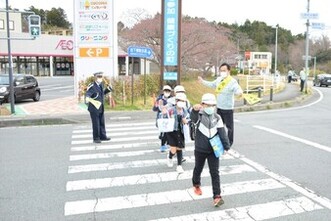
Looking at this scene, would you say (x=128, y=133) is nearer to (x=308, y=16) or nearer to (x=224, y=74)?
(x=224, y=74)

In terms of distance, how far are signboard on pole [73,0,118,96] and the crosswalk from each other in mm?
11060

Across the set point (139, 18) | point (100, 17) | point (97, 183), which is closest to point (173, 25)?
point (100, 17)

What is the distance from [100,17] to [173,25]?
4.92 meters

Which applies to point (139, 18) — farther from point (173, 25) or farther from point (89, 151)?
point (89, 151)

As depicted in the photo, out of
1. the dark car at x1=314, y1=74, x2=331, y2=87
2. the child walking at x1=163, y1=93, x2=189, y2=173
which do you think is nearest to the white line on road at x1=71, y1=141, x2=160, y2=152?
the child walking at x1=163, y1=93, x2=189, y2=173

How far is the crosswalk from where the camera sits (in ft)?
15.6

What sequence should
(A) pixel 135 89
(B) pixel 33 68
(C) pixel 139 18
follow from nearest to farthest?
(A) pixel 135 89
(C) pixel 139 18
(B) pixel 33 68

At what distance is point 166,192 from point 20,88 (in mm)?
14788

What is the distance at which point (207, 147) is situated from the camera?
5027 mm

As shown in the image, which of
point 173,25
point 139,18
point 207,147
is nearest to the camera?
point 207,147

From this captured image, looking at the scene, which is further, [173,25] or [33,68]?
[33,68]

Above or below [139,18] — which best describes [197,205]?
below

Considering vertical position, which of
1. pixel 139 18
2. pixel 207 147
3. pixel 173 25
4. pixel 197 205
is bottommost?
pixel 197 205

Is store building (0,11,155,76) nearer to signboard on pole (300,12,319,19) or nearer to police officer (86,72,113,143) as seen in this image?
signboard on pole (300,12,319,19)
